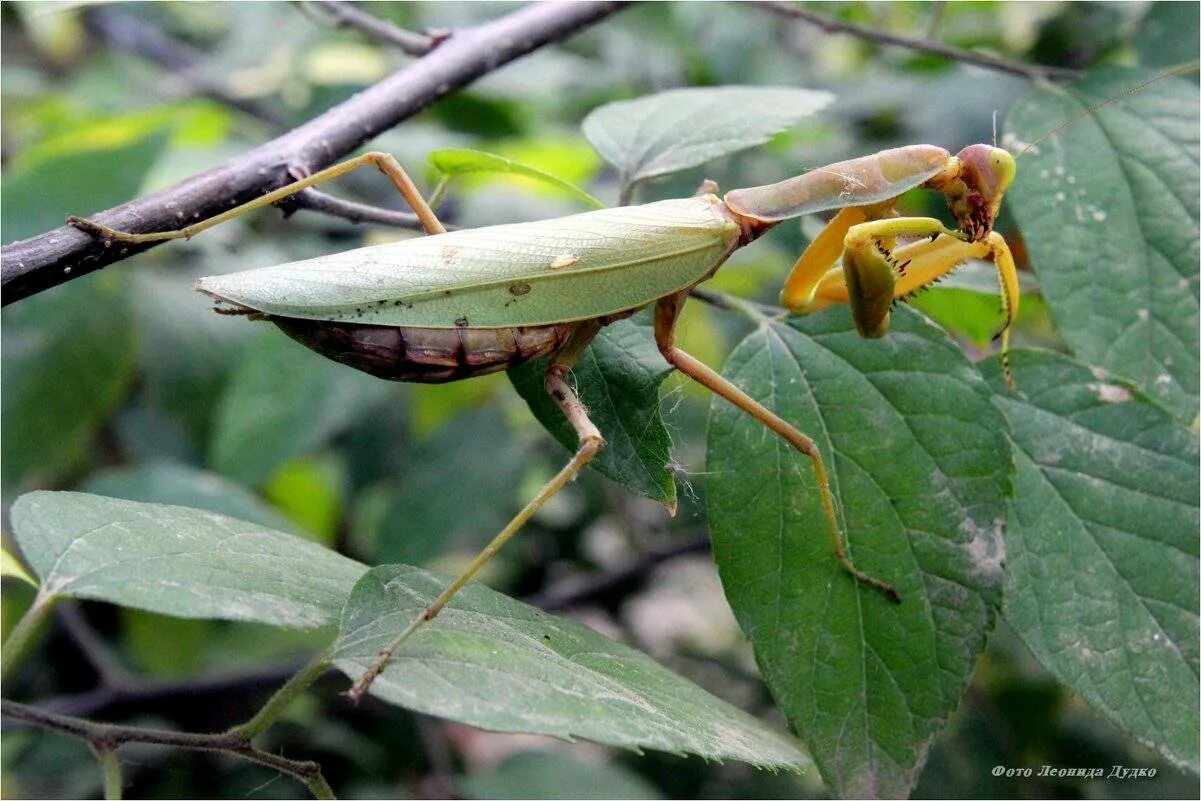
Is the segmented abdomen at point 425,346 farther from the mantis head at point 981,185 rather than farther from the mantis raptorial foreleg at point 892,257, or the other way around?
the mantis head at point 981,185

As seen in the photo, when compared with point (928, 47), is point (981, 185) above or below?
below

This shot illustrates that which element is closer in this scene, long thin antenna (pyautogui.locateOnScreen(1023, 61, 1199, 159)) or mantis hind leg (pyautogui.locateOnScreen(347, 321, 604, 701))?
mantis hind leg (pyautogui.locateOnScreen(347, 321, 604, 701))

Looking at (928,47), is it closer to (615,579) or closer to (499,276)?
(499,276)

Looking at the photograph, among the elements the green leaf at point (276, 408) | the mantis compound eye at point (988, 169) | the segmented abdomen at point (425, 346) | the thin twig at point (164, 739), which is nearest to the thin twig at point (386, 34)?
the segmented abdomen at point (425, 346)

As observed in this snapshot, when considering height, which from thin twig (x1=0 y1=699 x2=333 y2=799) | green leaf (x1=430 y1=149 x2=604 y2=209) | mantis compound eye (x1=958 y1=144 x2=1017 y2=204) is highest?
mantis compound eye (x1=958 y1=144 x2=1017 y2=204)

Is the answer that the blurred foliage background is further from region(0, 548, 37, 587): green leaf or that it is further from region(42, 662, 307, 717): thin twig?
region(0, 548, 37, 587): green leaf

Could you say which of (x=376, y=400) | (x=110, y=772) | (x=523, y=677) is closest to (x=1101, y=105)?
(x=523, y=677)

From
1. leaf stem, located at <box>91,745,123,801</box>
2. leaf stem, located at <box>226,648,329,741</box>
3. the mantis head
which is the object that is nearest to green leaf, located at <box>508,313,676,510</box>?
leaf stem, located at <box>226,648,329,741</box>
